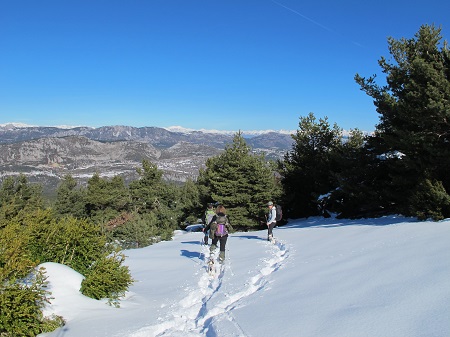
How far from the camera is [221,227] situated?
9.55 m

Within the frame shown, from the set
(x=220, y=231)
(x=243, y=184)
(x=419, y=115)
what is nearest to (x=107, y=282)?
(x=220, y=231)

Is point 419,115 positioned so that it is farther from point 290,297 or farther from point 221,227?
point 290,297

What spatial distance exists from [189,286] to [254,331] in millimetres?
3032

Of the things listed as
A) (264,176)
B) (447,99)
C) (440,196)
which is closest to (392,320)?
(440,196)

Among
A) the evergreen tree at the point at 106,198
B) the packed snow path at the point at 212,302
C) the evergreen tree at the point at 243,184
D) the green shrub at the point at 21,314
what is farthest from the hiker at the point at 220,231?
the evergreen tree at the point at 106,198

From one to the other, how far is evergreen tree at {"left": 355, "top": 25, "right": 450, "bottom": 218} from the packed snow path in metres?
8.11

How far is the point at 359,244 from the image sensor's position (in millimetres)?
9695

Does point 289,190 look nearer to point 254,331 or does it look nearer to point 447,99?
point 447,99

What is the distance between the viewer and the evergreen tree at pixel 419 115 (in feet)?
41.7

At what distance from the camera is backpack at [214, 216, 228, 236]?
9496 millimetres

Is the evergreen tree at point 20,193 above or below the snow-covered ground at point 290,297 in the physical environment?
below

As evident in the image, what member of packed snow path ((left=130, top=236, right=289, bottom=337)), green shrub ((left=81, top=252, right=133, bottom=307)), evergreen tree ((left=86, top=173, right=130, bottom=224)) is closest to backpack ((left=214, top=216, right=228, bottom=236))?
packed snow path ((left=130, top=236, right=289, bottom=337))

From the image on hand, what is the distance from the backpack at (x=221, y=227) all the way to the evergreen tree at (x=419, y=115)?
7949 millimetres

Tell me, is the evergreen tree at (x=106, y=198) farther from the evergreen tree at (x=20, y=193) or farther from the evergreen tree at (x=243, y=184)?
the evergreen tree at (x=243, y=184)
